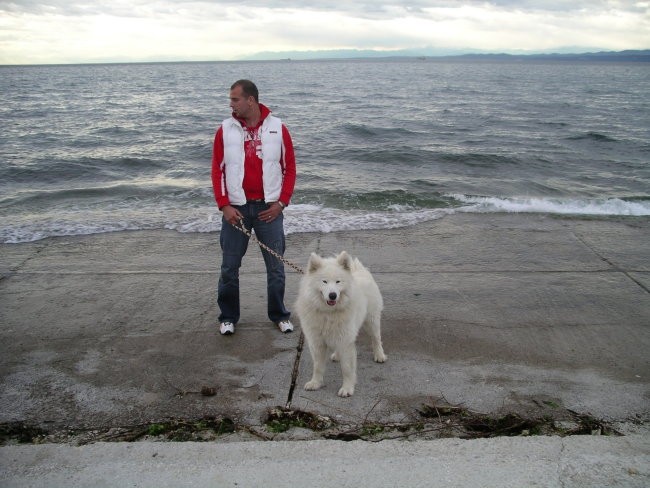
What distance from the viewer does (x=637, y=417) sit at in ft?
11.0

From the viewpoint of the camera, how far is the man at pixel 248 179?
429 centimetres

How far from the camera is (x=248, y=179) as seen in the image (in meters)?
4.43

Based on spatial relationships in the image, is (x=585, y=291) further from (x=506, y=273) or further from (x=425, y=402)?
(x=425, y=402)

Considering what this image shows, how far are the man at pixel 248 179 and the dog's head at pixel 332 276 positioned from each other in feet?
3.10

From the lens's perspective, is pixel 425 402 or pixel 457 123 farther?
pixel 457 123

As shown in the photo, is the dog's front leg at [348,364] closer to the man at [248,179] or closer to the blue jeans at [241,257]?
the man at [248,179]

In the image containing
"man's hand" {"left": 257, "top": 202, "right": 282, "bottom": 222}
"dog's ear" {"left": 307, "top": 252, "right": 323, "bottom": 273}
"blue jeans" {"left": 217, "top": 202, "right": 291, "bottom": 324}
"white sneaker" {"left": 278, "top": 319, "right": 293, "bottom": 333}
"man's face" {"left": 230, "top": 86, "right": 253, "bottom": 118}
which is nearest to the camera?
"dog's ear" {"left": 307, "top": 252, "right": 323, "bottom": 273}

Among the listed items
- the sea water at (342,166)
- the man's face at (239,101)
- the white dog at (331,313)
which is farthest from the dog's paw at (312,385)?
the sea water at (342,166)

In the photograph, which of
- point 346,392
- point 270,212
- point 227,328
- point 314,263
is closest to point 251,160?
point 270,212

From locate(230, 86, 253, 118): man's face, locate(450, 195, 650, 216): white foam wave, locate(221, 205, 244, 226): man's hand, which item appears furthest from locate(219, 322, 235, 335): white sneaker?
locate(450, 195, 650, 216): white foam wave

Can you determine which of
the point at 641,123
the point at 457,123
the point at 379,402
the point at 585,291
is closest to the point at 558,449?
the point at 379,402

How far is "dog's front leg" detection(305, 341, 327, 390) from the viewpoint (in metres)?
3.77

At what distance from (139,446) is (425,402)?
1875 mm

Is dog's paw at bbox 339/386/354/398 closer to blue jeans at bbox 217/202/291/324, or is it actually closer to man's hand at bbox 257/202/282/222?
blue jeans at bbox 217/202/291/324
